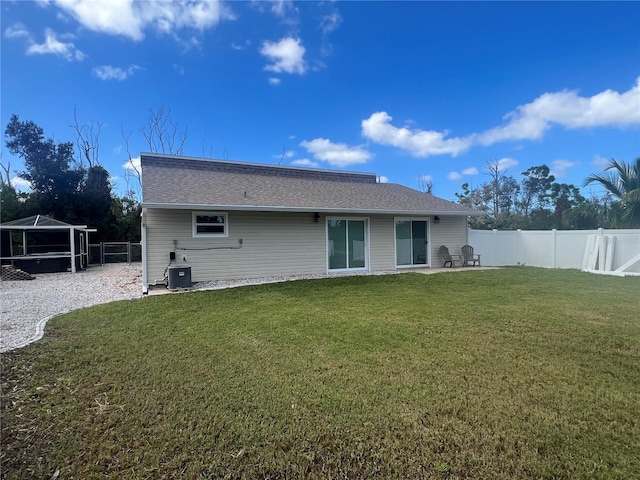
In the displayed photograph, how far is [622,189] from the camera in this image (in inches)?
475

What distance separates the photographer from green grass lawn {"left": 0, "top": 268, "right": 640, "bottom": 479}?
2.15m

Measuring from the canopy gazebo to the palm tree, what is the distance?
2198 cm

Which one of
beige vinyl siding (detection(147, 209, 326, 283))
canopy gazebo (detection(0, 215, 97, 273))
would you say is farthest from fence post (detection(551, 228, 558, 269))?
canopy gazebo (detection(0, 215, 97, 273))

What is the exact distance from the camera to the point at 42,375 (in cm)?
345

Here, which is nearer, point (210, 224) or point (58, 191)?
point (210, 224)

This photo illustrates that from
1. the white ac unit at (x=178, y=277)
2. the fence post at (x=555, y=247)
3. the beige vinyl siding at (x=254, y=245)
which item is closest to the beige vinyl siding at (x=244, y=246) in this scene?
the beige vinyl siding at (x=254, y=245)

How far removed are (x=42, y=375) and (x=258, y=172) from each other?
1120 cm

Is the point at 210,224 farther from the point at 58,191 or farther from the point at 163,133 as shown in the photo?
the point at 163,133

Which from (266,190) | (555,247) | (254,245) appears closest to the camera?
(254,245)

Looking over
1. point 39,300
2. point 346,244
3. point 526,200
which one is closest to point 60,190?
point 39,300

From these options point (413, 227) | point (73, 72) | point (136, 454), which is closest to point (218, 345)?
point (136, 454)

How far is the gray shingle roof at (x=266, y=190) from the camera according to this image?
9.75m

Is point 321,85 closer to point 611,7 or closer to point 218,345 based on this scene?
point 611,7

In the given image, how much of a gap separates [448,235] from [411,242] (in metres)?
1.83
